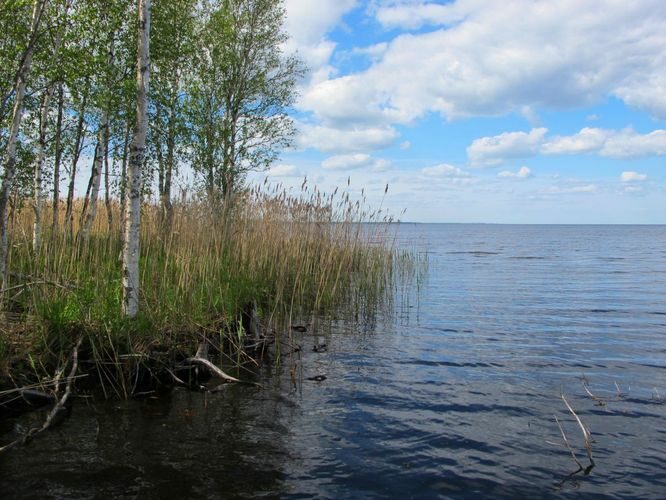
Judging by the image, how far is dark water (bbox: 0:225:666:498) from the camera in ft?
12.2

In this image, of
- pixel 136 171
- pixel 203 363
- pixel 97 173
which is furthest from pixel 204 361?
pixel 97 173

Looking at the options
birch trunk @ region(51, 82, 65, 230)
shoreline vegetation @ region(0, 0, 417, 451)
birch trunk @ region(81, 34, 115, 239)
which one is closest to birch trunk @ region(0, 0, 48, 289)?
shoreline vegetation @ region(0, 0, 417, 451)

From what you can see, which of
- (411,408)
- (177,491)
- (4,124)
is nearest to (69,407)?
(177,491)

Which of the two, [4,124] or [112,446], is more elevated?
[4,124]

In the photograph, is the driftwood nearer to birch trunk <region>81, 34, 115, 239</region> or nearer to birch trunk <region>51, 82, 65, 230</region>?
birch trunk <region>81, 34, 115, 239</region>

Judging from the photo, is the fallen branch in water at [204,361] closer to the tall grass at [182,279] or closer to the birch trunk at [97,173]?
the tall grass at [182,279]

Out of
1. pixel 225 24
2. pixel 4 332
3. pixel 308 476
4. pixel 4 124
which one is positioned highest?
pixel 225 24

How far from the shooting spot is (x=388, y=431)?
15.4 feet

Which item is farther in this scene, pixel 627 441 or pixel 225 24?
pixel 225 24

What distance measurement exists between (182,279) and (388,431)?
329cm

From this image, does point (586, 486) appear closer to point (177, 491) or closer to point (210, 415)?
point (177, 491)

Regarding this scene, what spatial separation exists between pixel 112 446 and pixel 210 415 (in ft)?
3.23

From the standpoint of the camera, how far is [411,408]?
5328 millimetres

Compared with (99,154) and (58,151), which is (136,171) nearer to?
(99,154)
